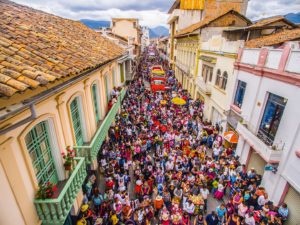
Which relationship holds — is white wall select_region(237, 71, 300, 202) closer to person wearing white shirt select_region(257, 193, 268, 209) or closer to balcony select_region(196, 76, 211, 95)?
person wearing white shirt select_region(257, 193, 268, 209)

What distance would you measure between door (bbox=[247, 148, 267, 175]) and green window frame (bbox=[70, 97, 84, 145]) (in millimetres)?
9467

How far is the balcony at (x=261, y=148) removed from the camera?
9070 mm

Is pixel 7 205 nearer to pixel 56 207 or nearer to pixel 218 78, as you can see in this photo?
pixel 56 207

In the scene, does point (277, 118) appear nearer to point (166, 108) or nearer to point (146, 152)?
point (146, 152)

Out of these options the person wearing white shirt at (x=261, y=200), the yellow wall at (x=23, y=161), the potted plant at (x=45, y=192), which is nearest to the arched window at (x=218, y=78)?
the person wearing white shirt at (x=261, y=200)

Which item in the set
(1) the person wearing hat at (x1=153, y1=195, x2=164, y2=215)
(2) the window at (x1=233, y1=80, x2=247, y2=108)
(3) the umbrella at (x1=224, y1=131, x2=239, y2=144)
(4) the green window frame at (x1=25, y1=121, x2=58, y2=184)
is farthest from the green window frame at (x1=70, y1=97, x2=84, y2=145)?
(2) the window at (x1=233, y1=80, x2=247, y2=108)

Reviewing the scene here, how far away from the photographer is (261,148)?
9.91 m

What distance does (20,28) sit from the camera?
23.5 feet

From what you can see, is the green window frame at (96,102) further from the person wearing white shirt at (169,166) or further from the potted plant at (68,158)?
the person wearing white shirt at (169,166)

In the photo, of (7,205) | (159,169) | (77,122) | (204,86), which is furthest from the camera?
(204,86)

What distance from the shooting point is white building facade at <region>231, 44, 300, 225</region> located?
8445 mm

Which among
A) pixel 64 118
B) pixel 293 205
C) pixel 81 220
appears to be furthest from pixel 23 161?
pixel 293 205

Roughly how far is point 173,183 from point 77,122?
579 cm

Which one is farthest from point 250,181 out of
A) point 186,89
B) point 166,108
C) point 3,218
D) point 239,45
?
point 186,89
